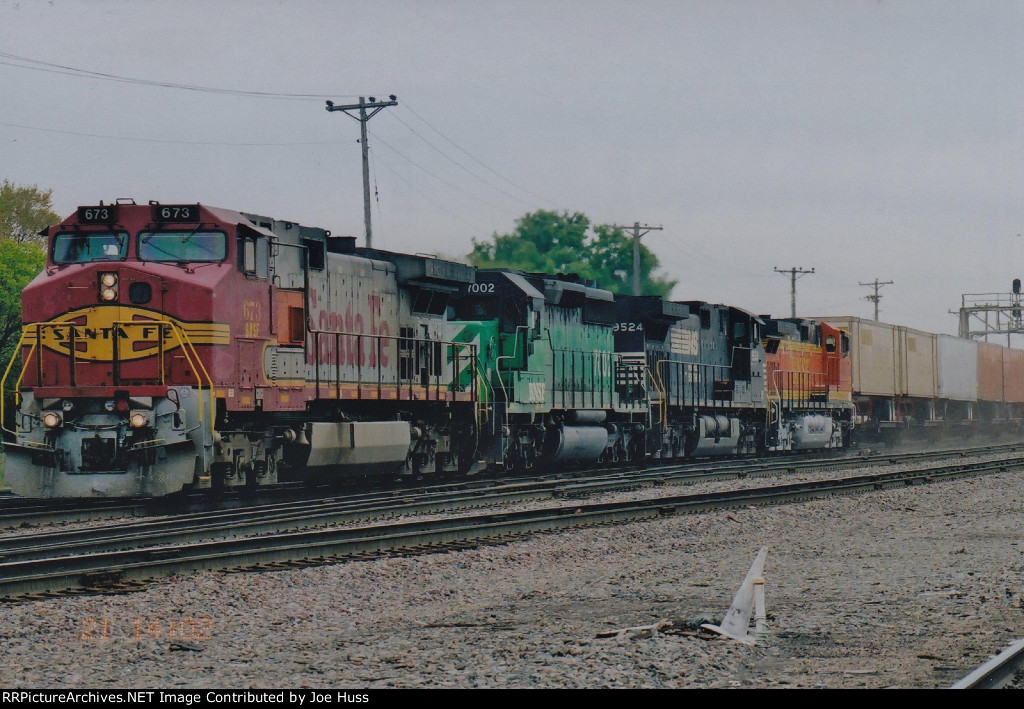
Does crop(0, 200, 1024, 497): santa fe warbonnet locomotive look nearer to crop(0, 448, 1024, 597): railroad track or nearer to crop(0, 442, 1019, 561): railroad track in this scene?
crop(0, 442, 1019, 561): railroad track

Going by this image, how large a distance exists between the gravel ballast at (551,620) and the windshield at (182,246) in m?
5.28

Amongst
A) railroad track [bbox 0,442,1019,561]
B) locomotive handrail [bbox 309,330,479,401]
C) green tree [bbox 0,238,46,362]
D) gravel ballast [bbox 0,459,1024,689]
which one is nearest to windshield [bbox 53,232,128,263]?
locomotive handrail [bbox 309,330,479,401]

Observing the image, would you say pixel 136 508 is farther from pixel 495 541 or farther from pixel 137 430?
pixel 495 541

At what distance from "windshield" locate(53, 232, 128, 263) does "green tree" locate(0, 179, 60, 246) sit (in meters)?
48.3

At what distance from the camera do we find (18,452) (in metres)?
12.7

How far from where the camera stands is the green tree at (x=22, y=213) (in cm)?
5894

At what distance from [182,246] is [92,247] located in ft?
3.35

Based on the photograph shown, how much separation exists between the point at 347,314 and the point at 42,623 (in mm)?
9399

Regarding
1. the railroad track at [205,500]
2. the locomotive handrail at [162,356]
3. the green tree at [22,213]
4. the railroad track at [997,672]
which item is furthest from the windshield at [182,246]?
the green tree at [22,213]

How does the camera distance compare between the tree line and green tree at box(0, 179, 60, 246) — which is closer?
the tree line

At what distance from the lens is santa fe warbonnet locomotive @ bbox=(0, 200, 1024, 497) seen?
12711mm

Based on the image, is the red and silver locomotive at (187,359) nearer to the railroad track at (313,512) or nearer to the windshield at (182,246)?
the windshield at (182,246)

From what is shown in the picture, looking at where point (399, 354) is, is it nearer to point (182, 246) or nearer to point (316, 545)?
point (182, 246)

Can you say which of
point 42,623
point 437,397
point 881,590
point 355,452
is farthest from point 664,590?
point 437,397
